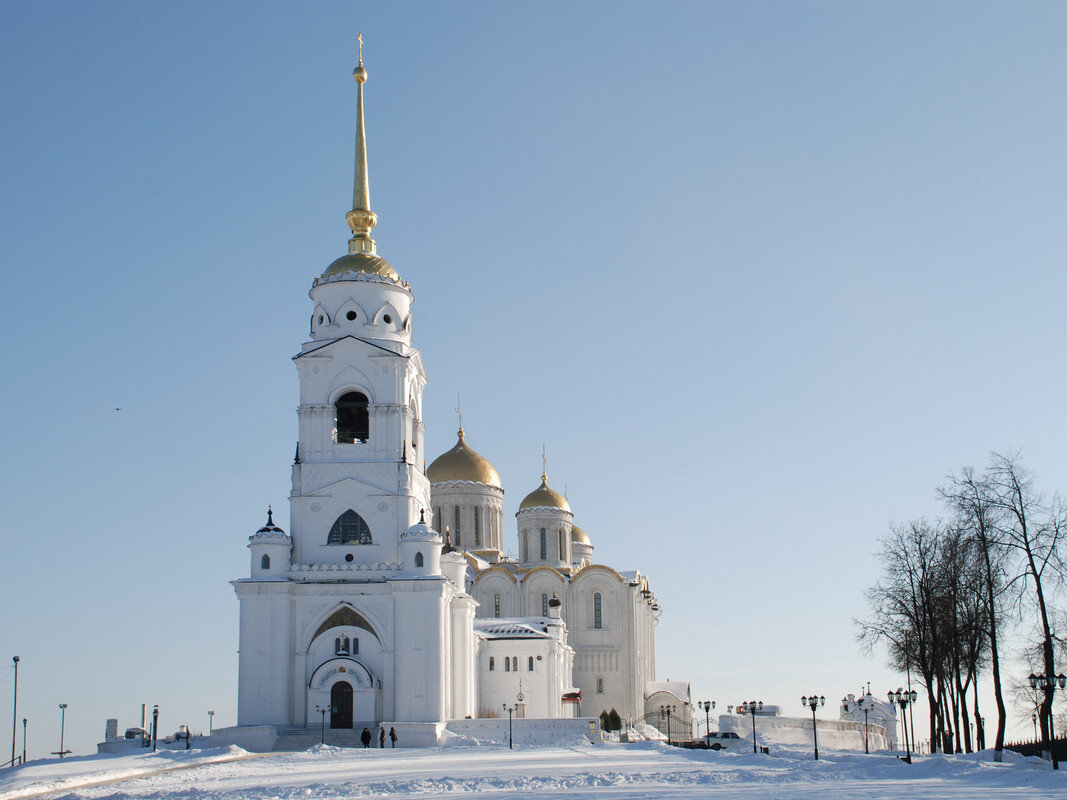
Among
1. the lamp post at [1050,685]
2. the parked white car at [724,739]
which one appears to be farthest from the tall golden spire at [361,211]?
the lamp post at [1050,685]

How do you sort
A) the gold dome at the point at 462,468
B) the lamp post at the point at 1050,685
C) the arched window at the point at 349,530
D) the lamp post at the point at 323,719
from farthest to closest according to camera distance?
1. the gold dome at the point at 462,468
2. the arched window at the point at 349,530
3. the lamp post at the point at 323,719
4. the lamp post at the point at 1050,685

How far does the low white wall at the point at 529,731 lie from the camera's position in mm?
41625

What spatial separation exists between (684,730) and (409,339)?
86.3 feet

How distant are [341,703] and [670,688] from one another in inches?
1019

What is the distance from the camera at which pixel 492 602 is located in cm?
6178

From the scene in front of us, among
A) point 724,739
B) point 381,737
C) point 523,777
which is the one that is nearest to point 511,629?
point 724,739

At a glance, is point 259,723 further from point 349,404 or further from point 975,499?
point 975,499

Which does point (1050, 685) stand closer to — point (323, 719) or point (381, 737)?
point (381, 737)

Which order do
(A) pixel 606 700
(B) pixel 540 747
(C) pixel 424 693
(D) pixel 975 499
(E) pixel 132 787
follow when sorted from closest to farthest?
(E) pixel 132 787 → (D) pixel 975 499 → (B) pixel 540 747 → (C) pixel 424 693 → (A) pixel 606 700

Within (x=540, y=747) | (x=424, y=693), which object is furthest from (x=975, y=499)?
(x=424, y=693)

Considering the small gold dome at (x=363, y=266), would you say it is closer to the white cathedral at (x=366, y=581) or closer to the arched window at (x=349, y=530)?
the white cathedral at (x=366, y=581)

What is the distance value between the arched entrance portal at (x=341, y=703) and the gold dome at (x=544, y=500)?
77.9ft

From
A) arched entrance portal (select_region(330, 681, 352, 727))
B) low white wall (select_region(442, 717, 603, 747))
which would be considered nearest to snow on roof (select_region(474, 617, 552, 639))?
low white wall (select_region(442, 717, 603, 747))

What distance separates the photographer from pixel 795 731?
188 feet
